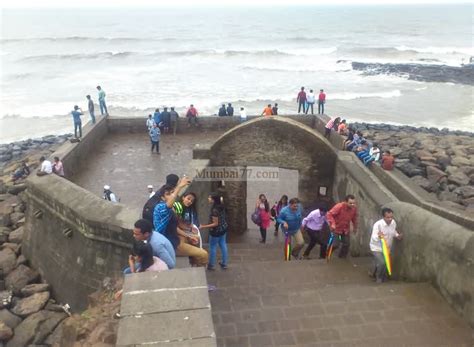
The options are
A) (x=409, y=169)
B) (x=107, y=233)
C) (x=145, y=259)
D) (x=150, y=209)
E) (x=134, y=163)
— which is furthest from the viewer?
(x=409, y=169)

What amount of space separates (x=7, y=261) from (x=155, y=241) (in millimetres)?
7747

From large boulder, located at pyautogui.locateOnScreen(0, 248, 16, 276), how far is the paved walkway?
2.39 m

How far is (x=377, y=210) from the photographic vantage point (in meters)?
Answer: 8.35

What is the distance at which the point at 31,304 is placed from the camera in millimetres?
9719

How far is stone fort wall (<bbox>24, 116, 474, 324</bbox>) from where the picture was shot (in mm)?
5598

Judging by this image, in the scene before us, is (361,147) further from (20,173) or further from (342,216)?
(20,173)

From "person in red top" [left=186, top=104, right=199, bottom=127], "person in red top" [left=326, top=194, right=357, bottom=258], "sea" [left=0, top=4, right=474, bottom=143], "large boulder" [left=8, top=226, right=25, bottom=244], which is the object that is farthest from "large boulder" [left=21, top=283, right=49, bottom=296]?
"sea" [left=0, top=4, right=474, bottom=143]

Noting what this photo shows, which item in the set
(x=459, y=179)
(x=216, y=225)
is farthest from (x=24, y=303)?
(x=459, y=179)

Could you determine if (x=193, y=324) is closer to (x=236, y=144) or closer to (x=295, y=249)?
(x=295, y=249)

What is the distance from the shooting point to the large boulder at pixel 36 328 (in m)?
8.83

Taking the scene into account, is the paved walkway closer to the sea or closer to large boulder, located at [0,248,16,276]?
large boulder, located at [0,248,16,276]

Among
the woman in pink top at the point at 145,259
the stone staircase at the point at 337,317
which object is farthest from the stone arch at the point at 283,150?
the woman in pink top at the point at 145,259

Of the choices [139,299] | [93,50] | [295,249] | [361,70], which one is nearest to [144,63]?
[93,50]

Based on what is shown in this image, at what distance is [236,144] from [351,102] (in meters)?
28.5
